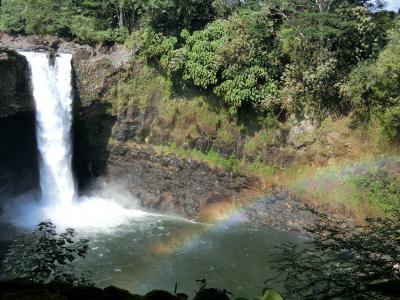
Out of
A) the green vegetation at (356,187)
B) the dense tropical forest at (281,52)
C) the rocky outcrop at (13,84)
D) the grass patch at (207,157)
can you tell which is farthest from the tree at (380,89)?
the rocky outcrop at (13,84)

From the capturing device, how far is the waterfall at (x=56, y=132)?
23.6 meters

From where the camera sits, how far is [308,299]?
4.50 m

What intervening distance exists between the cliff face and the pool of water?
702cm

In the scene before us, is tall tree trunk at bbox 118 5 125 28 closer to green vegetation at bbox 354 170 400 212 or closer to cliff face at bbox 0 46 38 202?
cliff face at bbox 0 46 38 202

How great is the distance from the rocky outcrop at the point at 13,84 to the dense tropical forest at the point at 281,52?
5302 mm

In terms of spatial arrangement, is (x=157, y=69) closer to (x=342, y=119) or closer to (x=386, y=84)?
Result: (x=342, y=119)

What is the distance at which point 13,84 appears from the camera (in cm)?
2233

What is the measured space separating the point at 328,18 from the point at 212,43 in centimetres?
602

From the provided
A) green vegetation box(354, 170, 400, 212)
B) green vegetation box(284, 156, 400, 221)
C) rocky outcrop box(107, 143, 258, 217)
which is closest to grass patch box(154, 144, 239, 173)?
rocky outcrop box(107, 143, 258, 217)

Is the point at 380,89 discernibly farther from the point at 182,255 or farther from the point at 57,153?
the point at 57,153

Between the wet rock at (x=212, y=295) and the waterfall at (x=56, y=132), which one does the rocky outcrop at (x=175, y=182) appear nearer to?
the waterfall at (x=56, y=132)

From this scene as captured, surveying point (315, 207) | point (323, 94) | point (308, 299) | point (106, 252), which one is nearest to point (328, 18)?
point (323, 94)

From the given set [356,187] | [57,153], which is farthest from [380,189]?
[57,153]

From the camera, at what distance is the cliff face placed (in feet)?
72.4
